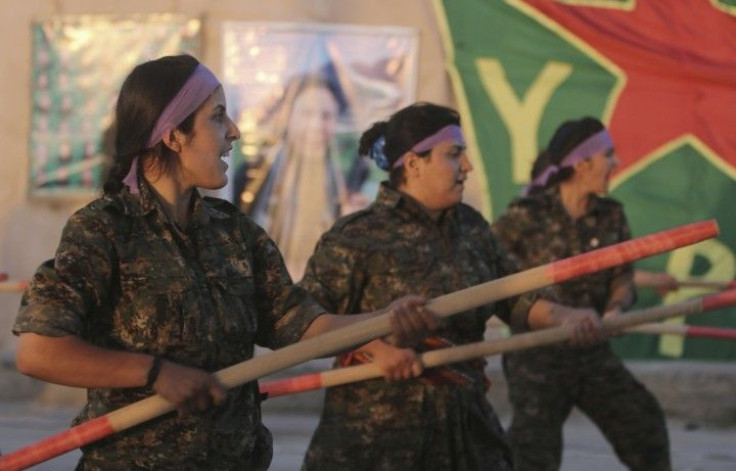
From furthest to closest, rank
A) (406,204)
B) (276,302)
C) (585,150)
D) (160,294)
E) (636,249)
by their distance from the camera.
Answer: (585,150)
(406,204)
(276,302)
(636,249)
(160,294)

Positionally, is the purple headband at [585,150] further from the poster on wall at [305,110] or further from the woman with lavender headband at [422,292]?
the poster on wall at [305,110]

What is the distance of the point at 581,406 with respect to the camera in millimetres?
6445

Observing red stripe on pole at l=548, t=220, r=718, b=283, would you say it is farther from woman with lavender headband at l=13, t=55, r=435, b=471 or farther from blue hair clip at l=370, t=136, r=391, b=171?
blue hair clip at l=370, t=136, r=391, b=171

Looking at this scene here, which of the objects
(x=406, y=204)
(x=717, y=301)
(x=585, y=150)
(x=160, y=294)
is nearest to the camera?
(x=160, y=294)

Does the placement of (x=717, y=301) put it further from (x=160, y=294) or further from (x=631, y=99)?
(x=631, y=99)

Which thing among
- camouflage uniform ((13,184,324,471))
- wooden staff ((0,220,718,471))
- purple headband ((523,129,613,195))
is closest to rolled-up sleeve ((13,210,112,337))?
camouflage uniform ((13,184,324,471))

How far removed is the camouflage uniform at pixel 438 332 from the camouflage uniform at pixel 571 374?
4.07 ft

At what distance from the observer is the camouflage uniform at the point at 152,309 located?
3.41m

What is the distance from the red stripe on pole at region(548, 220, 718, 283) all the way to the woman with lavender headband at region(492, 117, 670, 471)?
2.44 meters

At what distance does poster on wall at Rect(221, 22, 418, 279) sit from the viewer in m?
9.52

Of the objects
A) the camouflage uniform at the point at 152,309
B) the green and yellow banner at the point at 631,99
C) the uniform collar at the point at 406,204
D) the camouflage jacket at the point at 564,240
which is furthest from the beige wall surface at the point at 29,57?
the camouflage uniform at the point at 152,309

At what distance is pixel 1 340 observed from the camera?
983 cm

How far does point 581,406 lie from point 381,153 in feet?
5.36

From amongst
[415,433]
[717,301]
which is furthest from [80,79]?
[717,301]
